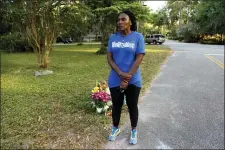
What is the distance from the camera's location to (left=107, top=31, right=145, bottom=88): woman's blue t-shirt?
13.4 ft

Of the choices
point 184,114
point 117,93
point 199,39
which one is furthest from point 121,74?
point 199,39

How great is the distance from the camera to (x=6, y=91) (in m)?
8.12

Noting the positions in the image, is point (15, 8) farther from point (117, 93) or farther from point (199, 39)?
point (199, 39)

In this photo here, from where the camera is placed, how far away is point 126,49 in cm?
409

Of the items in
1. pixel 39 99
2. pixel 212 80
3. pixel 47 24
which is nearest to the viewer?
pixel 39 99

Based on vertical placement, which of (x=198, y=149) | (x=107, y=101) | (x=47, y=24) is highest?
(x=47, y=24)

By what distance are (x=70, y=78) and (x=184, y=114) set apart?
506cm

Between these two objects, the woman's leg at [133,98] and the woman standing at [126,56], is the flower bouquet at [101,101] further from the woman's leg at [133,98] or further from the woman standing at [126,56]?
the woman standing at [126,56]

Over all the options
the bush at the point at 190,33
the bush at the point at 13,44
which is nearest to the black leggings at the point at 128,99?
the bush at the point at 13,44

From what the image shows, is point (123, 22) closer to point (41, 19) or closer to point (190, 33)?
point (41, 19)

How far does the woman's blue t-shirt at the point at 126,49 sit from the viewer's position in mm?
4086

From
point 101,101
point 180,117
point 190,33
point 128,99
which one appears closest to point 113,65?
point 128,99

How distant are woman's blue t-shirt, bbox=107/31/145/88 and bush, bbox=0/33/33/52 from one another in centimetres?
2063

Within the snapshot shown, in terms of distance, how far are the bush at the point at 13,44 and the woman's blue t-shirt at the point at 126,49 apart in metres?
20.6
